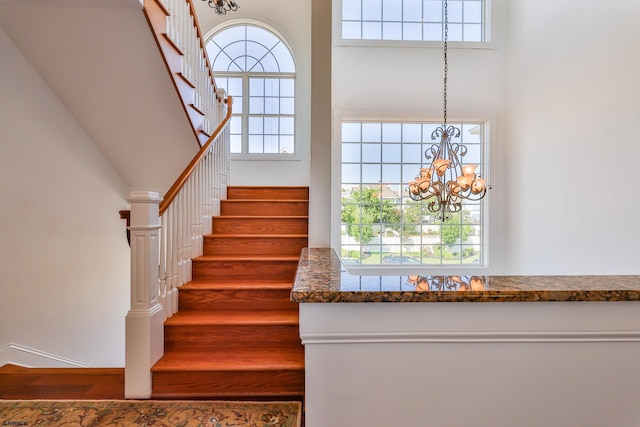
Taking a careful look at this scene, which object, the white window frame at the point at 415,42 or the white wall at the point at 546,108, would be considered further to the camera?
the white window frame at the point at 415,42

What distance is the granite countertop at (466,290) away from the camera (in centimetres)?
82

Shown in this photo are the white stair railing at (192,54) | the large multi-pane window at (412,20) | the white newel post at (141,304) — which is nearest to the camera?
the white newel post at (141,304)

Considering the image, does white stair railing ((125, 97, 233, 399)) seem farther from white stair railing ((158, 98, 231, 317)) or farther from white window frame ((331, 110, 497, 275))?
white window frame ((331, 110, 497, 275))

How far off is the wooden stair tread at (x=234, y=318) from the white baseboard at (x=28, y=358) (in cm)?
195

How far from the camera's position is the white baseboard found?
273 centimetres

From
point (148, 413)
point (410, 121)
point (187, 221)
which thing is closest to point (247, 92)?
point (410, 121)

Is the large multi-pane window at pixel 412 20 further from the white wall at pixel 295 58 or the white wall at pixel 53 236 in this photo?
the white wall at pixel 53 236

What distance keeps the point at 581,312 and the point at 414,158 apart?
347cm

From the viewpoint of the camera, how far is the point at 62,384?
188 centimetres

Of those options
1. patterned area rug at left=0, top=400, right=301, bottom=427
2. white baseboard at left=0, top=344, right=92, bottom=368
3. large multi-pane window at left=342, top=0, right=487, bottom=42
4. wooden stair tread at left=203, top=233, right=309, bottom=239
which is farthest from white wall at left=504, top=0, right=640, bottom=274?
white baseboard at left=0, top=344, right=92, bottom=368

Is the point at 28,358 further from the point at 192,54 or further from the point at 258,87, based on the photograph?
the point at 258,87

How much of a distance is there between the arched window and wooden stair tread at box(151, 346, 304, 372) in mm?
3010

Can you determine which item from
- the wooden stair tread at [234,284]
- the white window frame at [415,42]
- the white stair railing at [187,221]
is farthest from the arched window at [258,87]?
the wooden stair tread at [234,284]

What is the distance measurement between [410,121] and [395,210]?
3.83 ft
